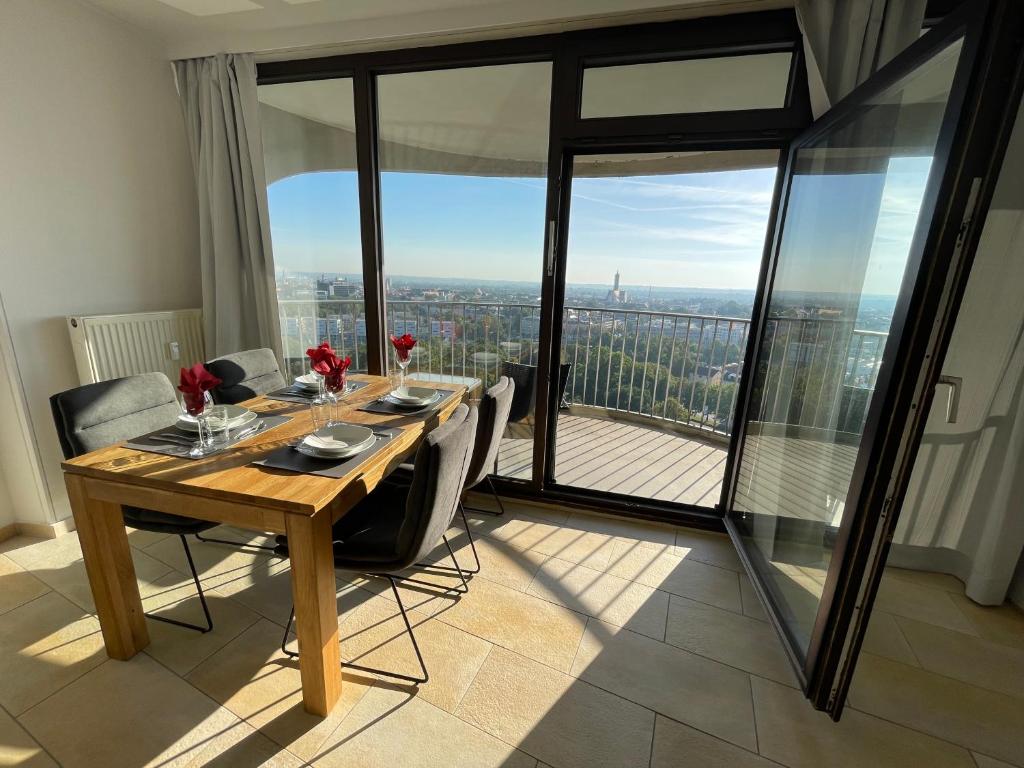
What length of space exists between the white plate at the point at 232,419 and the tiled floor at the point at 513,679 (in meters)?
0.79

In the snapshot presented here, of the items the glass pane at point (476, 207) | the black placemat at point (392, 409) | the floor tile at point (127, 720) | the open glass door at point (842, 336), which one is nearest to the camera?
the open glass door at point (842, 336)

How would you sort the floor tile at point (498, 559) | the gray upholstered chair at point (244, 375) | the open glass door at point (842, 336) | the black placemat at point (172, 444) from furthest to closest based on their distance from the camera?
the gray upholstered chair at point (244, 375), the floor tile at point (498, 559), the black placemat at point (172, 444), the open glass door at point (842, 336)

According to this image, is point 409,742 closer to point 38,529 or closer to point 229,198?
point 38,529

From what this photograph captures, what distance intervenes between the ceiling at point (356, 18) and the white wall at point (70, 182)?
9.7 inches

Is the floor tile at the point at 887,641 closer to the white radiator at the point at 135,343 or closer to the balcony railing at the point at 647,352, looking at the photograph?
the balcony railing at the point at 647,352

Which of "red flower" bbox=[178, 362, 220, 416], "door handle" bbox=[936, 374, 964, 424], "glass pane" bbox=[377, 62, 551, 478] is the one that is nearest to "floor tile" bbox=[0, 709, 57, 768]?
"red flower" bbox=[178, 362, 220, 416]

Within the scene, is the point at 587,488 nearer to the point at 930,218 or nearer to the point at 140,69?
the point at 930,218

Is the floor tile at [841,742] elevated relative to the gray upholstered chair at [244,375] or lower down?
lower down

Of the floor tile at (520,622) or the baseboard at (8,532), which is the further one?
the baseboard at (8,532)

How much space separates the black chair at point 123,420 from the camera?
1560 mm

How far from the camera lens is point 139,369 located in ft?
8.29

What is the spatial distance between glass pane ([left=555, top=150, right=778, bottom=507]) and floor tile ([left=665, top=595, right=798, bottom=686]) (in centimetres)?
95

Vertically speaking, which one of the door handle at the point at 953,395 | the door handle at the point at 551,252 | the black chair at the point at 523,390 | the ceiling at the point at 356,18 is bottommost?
the black chair at the point at 523,390

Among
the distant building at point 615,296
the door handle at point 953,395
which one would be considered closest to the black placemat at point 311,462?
the door handle at point 953,395
